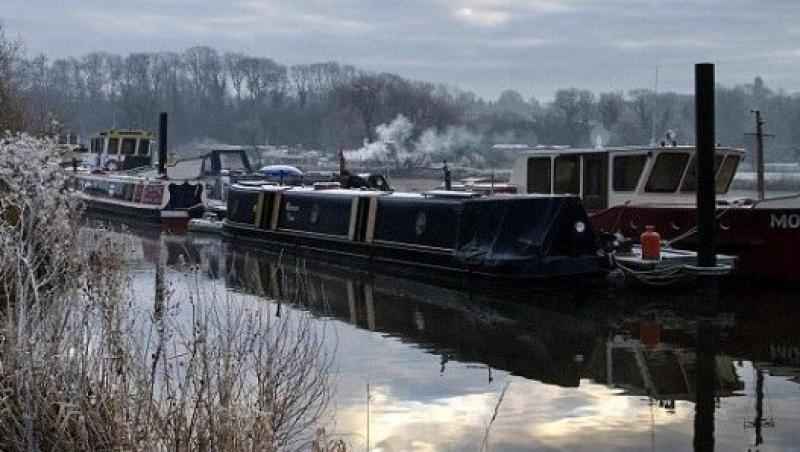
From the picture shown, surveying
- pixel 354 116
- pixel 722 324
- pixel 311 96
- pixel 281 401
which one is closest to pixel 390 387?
pixel 281 401

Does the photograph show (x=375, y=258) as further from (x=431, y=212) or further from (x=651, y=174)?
(x=651, y=174)

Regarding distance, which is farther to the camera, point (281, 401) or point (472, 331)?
point (472, 331)

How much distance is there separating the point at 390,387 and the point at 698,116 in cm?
880

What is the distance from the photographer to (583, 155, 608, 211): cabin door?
2219cm

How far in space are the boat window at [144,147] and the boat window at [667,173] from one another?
114 feet

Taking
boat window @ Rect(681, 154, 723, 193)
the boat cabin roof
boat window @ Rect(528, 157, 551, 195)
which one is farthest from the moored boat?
boat window @ Rect(681, 154, 723, 193)

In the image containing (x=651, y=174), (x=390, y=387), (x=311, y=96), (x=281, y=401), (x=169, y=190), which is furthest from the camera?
(x=311, y=96)

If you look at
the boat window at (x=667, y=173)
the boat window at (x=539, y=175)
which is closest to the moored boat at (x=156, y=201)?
the boat window at (x=539, y=175)

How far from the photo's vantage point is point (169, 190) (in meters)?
36.8

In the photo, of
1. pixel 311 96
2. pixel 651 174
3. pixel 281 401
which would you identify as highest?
pixel 311 96

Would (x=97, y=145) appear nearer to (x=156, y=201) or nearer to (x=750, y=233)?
(x=156, y=201)

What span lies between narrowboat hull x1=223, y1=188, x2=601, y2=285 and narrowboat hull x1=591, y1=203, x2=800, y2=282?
8.41 ft

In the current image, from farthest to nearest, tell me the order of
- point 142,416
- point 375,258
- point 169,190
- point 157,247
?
point 169,190, point 157,247, point 375,258, point 142,416

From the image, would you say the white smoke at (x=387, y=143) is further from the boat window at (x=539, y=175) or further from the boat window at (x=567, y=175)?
the boat window at (x=567, y=175)
